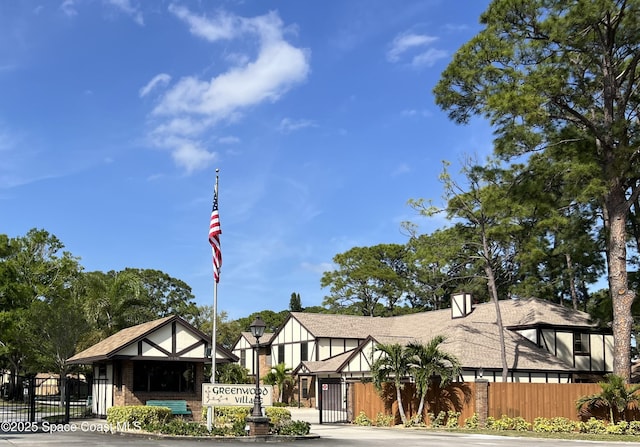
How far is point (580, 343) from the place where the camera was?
4578 cm

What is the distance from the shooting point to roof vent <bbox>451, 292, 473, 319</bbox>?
49656mm

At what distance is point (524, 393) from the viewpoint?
2975 centimetres

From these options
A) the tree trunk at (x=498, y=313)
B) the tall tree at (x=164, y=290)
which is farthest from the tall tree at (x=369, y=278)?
the tree trunk at (x=498, y=313)

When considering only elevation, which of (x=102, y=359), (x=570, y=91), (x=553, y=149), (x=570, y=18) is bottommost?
(x=102, y=359)

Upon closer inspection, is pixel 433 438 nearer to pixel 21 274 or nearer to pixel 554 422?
pixel 554 422

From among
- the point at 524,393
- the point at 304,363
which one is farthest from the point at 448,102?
the point at 304,363

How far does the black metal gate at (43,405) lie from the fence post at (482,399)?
1589cm

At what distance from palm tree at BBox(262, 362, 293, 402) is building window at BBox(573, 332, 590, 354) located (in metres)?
20.3

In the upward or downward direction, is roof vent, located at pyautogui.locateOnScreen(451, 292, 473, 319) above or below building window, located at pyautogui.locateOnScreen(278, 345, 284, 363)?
above

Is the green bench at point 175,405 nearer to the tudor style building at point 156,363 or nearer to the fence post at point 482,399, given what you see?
the tudor style building at point 156,363

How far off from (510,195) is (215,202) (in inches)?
643

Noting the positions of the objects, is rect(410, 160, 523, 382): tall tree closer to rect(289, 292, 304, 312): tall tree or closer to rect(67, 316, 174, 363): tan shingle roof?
rect(67, 316, 174, 363): tan shingle roof

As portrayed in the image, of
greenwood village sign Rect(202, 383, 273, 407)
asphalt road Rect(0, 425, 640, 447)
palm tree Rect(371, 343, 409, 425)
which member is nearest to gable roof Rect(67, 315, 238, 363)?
asphalt road Rect(0, 425, 640, 447)

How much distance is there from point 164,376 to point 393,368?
1018cm
